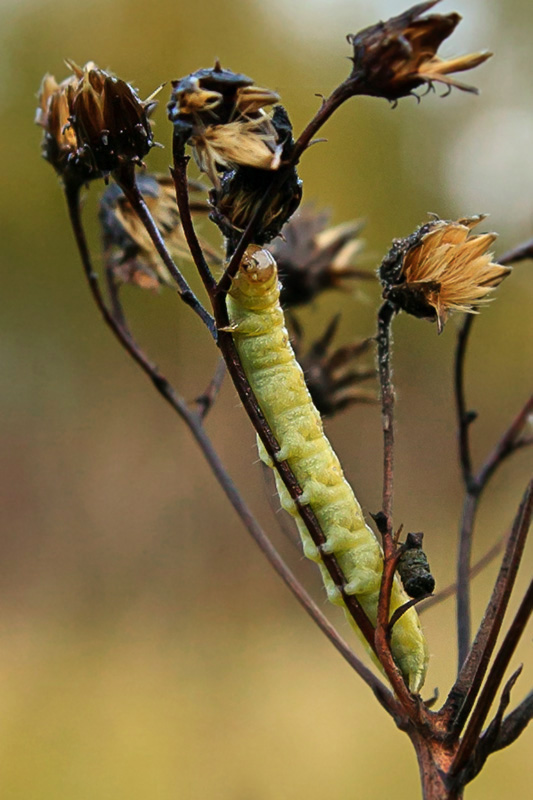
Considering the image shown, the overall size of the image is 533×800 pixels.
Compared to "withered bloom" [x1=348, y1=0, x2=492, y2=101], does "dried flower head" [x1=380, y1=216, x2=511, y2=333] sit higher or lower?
lower

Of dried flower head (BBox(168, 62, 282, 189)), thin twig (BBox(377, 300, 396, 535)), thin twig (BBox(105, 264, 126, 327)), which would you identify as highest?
dried flower head (BBox(168, 62, 282, 189))

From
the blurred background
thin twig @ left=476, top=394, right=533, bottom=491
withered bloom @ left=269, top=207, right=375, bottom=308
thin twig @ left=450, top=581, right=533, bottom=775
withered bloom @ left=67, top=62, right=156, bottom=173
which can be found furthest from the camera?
the blurred background

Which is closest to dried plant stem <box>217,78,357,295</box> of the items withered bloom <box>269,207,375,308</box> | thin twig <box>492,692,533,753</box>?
thin twig <box>492,692,533,753</box>

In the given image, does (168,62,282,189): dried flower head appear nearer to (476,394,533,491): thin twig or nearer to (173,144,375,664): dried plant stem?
(173,144,375,664): dried plant stem

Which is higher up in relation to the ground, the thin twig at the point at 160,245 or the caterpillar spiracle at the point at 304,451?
the thin twig at the point at 160,245

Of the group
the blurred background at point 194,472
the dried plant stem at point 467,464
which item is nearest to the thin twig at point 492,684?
the dried plant stem at point 467,464

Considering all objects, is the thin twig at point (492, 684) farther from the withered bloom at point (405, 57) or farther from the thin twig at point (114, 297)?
the thin twig at point (114, 297)
